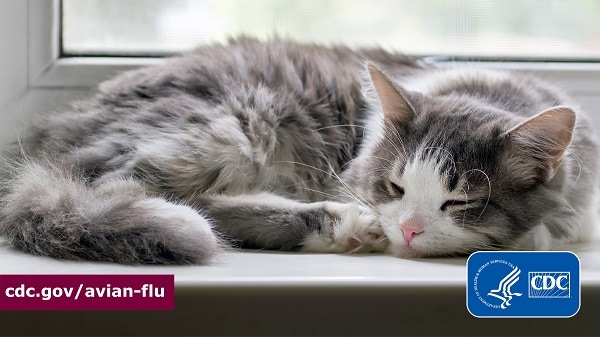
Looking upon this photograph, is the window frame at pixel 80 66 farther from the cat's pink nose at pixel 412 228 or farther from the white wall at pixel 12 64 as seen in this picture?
the cat's pink nose at pixel 412 228

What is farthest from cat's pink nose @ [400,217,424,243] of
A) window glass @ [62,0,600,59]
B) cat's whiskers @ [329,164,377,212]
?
window glass @ [62,0,600,59]

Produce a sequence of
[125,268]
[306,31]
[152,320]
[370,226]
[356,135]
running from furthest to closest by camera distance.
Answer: [306,31], [356,135], [370,226], [125,268], [152,320]

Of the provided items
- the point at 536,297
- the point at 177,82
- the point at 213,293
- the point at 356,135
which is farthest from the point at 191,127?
the point at 536,297

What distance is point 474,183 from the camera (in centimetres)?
123

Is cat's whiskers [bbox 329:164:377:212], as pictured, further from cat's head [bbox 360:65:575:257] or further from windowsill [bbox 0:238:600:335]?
windowsill [bbox 0:238:600:335]

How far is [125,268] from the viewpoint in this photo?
1061 mm

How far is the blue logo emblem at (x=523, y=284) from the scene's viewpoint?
972 millimetres

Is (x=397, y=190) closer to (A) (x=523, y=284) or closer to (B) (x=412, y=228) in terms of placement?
(B) (x=412, y=228)

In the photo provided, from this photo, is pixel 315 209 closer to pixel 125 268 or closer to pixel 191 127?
pixel 191 127

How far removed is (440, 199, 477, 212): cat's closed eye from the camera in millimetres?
1229

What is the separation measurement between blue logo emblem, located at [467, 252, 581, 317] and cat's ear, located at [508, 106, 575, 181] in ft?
0.68

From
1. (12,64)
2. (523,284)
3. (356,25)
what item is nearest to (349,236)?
(523,284)

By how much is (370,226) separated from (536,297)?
1.28ft

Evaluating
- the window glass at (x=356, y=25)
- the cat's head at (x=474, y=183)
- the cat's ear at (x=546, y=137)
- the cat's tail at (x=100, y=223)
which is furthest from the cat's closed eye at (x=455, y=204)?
the window glass at (x=356, y=25)
